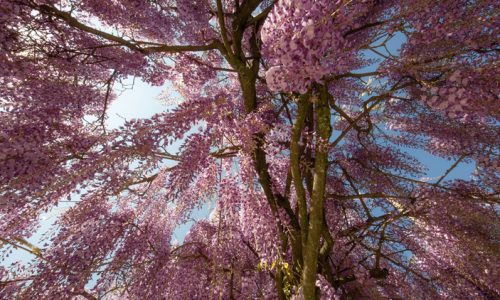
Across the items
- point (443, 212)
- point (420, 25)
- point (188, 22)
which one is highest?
point (188, 22)

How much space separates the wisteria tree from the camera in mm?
1935

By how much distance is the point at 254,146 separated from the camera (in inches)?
88.0

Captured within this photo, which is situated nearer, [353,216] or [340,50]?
[340,50]

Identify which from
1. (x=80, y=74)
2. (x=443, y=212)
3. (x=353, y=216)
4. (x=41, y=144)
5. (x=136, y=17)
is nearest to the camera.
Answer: (x=41, y=144)

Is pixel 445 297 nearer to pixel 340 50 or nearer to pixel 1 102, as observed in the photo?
pixel 340 50

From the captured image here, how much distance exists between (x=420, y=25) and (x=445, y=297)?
11.3ft

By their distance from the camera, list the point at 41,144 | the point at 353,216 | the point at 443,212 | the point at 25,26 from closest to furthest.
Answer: the point at 25,26, the point at 41,144, the point at 443,212, the point at 353,216

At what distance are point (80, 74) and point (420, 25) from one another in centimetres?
333

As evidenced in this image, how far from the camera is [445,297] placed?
12.5 feet

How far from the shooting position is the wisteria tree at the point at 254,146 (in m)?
1.93

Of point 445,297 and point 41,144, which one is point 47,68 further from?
point 445,297

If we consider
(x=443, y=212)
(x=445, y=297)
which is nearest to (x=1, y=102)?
(x=443, y=212)

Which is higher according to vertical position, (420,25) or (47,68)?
(420,25)

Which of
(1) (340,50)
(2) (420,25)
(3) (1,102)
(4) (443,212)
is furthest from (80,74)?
(4) (443,212)
